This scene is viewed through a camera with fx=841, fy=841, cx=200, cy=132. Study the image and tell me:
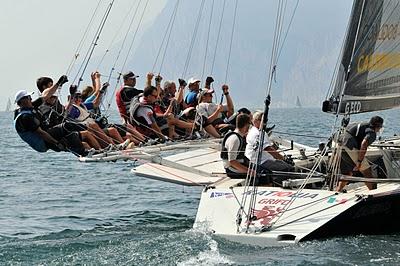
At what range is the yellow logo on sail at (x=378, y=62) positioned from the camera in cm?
1129

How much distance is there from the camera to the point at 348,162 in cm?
1108

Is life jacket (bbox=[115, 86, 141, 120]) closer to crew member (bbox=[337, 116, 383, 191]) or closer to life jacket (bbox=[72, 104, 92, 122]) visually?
life jacket (bbox=[72, 104, 92, 122])

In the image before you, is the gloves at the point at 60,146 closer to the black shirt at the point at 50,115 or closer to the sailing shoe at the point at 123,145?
the black shirt at the point at 50,115

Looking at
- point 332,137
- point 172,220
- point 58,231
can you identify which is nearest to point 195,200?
point 172,220

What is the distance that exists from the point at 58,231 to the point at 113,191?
548cm

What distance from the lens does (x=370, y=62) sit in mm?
11375

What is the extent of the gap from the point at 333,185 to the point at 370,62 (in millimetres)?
1878

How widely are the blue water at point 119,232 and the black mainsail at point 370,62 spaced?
2.08 metres

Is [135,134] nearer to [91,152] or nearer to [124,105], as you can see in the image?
[124,105]

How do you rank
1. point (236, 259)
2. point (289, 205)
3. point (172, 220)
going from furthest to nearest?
point (172, 220), point (289, 205), point (236, 259)

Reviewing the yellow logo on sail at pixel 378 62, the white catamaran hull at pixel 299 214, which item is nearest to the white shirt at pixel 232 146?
the white catamaran hull at pixel 299 214

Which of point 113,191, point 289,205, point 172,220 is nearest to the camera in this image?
point 289,205

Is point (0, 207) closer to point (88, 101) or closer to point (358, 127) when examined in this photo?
point (88, 101)

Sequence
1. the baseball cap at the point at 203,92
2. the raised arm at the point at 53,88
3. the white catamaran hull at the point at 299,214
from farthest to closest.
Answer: the baseball cap at the point at 203,92 → the raised arm at the point at 53,88 → the white catamaran hull at the point at 299,214
